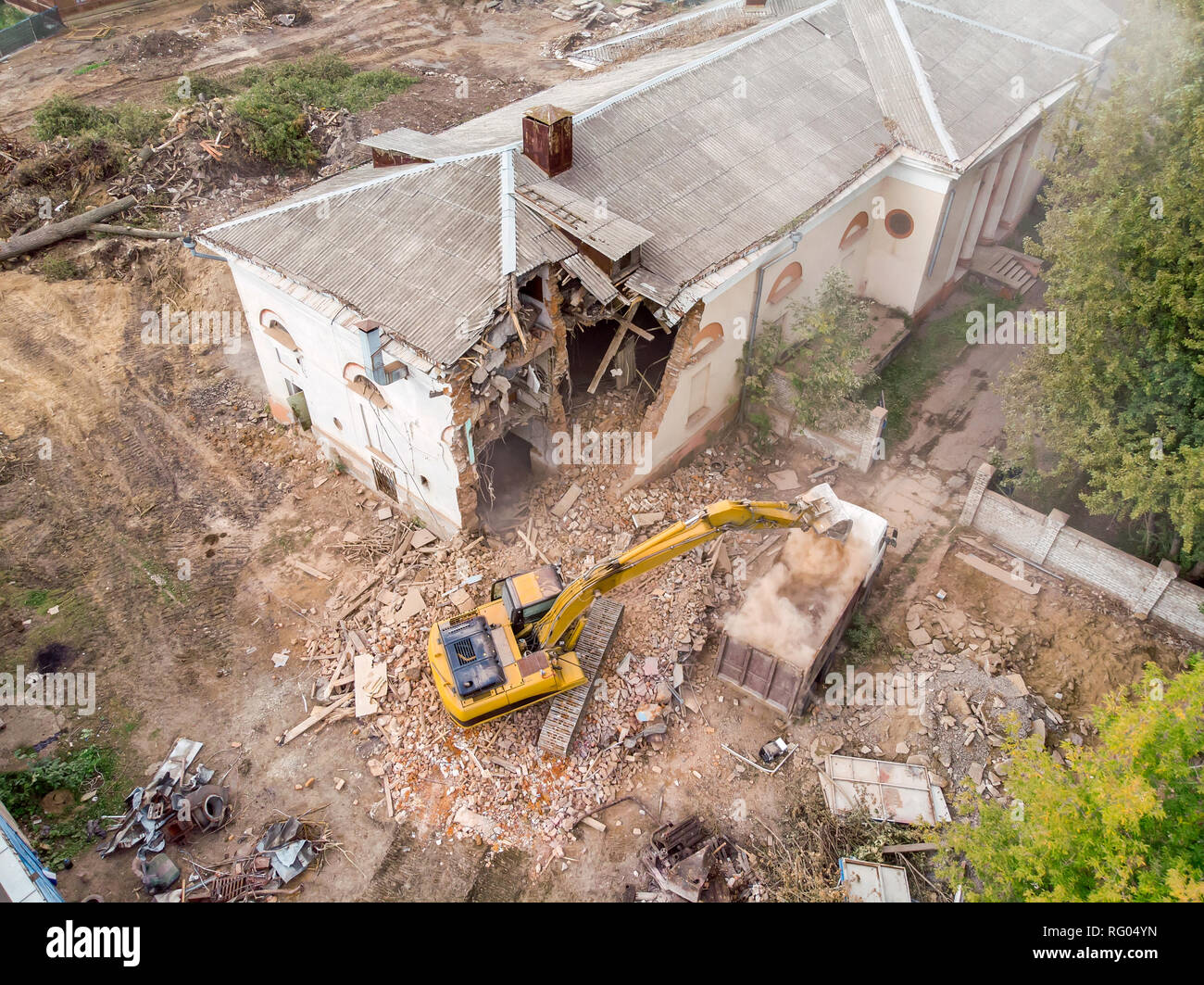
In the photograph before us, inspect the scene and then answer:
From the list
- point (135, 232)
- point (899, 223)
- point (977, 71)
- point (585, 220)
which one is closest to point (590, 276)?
point (585, 220)

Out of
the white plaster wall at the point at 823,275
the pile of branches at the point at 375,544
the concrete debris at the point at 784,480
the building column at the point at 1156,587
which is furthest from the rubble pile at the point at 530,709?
the building column at the point at 1156,587

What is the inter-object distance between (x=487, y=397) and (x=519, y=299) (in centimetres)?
224

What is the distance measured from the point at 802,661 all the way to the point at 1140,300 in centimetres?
1004

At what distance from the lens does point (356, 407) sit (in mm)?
20484

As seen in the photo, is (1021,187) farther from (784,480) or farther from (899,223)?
(784,480)

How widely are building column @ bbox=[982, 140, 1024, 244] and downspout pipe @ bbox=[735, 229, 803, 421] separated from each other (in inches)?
420

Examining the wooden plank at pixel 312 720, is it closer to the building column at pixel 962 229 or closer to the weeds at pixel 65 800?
the weeds at pixel 65 800

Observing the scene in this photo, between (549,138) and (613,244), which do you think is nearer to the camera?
(613,244)

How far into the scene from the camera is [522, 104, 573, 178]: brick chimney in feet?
62.4

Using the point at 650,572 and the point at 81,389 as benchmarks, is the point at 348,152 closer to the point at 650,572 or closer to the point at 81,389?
the point at 81,389

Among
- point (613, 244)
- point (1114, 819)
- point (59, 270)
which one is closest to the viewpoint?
point (1114, 819)

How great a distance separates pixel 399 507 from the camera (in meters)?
21.6

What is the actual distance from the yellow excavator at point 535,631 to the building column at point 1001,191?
59.2ft
